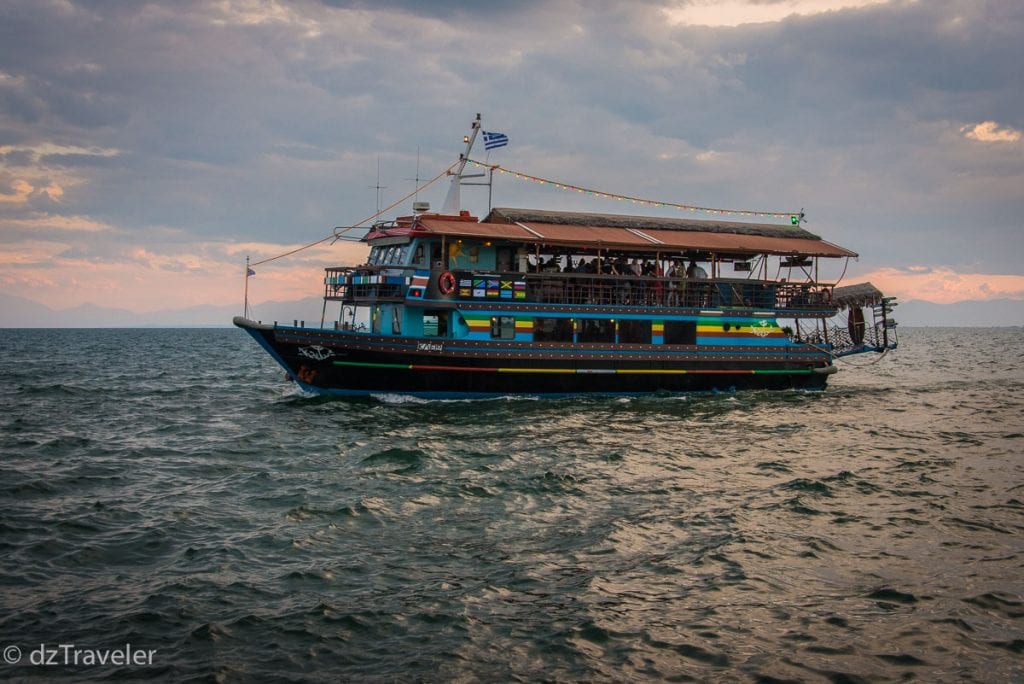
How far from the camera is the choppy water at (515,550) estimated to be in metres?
9.05

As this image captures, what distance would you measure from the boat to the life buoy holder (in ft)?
0.15

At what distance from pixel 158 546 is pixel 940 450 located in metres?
18.9

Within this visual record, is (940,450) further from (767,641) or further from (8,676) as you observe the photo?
(8,676)

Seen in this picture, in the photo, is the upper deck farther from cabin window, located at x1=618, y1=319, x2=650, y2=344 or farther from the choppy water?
the choppy water

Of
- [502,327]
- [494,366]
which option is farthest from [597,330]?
[494,366]

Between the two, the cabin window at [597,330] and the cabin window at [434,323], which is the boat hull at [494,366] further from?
the cabin window at [434,323]

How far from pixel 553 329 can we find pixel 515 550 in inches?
723

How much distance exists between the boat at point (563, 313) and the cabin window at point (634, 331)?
0.14ft

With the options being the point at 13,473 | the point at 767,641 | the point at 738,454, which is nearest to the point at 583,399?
the point at 738,454

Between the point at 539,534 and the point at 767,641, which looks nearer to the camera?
the point at 767,641

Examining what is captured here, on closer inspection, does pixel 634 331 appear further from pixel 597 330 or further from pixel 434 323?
pixel 434 323

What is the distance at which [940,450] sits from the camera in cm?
2105

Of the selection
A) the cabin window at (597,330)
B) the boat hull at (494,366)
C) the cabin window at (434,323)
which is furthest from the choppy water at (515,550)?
the cabin window at (597,330)

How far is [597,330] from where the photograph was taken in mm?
30891
